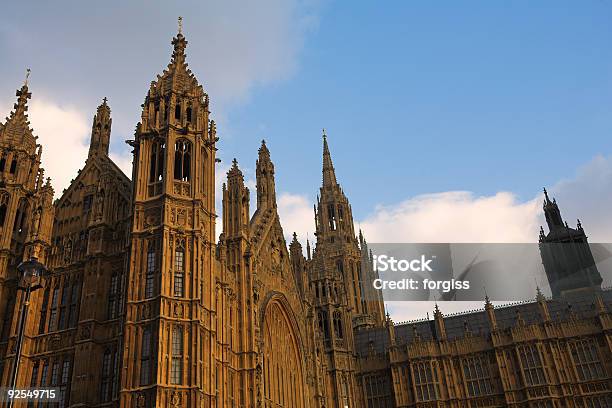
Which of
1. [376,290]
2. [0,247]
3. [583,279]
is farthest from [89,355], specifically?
[583,279]

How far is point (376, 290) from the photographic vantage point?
8475cm

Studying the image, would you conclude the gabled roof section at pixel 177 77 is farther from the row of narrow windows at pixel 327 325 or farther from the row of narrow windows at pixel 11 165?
the row of narrow windows at pixel 327 325

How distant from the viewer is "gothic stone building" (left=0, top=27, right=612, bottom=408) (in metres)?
33.0

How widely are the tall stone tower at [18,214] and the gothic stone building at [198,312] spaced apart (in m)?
0.11

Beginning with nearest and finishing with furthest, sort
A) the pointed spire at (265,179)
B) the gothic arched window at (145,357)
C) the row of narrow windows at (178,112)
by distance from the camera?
the gothic arched window at (145,357) < the row of narrow windows at (178,112) < the pointed spire at (265,179)

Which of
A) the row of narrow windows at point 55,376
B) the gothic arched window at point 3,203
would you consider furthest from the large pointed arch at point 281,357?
the gothic arched window at point 3,203

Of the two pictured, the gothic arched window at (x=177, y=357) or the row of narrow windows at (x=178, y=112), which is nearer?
the gothic arched window at (x=177, y=357)

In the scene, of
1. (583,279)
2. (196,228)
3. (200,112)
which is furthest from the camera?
(583,279)

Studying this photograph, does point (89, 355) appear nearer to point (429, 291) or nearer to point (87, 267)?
point (87, 267)

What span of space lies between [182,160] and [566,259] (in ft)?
200

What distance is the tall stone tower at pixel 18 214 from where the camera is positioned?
37656 mm

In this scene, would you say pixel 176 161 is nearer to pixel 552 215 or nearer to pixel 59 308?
pixel 59 308

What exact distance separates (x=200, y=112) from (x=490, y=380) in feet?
134

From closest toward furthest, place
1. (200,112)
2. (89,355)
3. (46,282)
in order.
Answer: (89,355), (46,282), (200,112)
